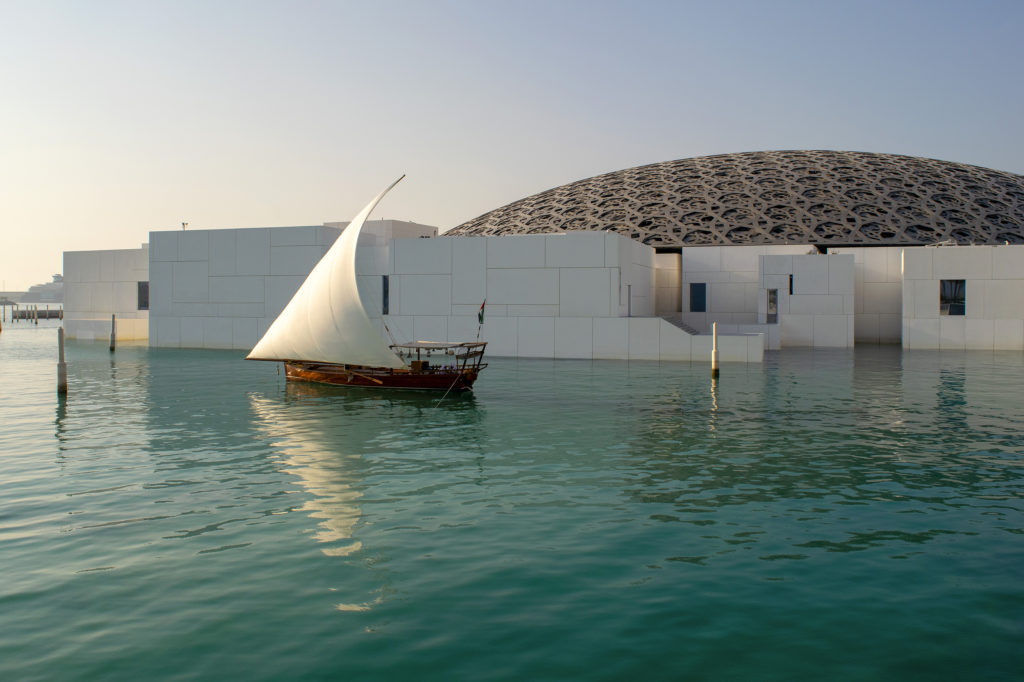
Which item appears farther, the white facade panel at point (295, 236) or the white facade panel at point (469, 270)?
the white facade panel at point (295, 236)

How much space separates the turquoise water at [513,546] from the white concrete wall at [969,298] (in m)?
25.3

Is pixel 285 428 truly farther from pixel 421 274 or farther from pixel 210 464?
pixel 421 274

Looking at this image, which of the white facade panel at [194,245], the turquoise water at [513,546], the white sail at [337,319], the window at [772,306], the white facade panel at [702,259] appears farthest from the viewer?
the white facade panel at [702,259]

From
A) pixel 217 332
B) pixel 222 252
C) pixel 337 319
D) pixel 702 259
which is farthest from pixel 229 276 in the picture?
pixel 702 259

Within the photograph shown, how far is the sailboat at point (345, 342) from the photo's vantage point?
25.1m

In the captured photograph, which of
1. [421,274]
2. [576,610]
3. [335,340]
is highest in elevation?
[421,274]

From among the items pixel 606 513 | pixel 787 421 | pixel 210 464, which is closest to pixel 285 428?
pixel 210 464

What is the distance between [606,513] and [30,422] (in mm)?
15508

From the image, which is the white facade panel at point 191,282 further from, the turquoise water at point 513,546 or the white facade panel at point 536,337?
the turquoise water at point 513,546

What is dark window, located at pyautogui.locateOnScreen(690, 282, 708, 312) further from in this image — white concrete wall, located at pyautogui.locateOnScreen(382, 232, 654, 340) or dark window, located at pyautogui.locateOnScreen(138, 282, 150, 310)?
dark window, located at pyautogui.locateOnScreen(138, 282, 150, 310)

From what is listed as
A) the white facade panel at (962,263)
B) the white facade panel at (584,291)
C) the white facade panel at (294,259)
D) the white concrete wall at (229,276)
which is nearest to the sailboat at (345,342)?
the white facade panel at (584,291)

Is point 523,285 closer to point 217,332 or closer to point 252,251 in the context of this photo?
point 252,251

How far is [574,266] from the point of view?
39906mm

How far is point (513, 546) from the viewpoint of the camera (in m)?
9.95
